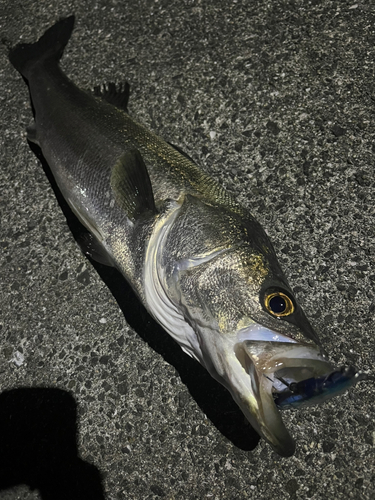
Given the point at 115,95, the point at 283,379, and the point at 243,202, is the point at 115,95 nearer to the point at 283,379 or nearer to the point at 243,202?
the point at 243,202

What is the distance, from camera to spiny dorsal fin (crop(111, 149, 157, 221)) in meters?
2.27

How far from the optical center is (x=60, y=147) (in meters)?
2.72

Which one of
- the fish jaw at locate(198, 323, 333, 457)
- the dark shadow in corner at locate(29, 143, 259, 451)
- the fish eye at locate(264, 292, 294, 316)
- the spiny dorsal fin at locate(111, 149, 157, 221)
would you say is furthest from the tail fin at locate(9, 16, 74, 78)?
the fish jaw at locate(198, 323, 333, 457)

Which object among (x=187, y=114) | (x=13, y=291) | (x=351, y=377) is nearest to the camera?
(x=351, y=377)

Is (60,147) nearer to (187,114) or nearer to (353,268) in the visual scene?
(187,114)

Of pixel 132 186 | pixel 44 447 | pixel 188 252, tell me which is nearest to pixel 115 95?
pixel 132 186

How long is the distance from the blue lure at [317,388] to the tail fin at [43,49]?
307 centimetres

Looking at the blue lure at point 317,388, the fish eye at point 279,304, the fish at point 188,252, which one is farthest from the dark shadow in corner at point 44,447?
the fish eye at point 279,304

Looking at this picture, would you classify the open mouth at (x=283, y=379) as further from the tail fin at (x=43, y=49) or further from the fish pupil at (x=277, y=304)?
the tail fin at (x=43, y=49)

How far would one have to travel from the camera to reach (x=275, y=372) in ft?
5.47

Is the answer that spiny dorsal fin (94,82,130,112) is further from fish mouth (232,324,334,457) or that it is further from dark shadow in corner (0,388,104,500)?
fish mouth (232,324,334,457)

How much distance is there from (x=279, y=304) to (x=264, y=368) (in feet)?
1.05

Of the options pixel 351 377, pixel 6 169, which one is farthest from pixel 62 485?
pixel 6 169

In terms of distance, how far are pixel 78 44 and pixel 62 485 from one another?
361 cm
